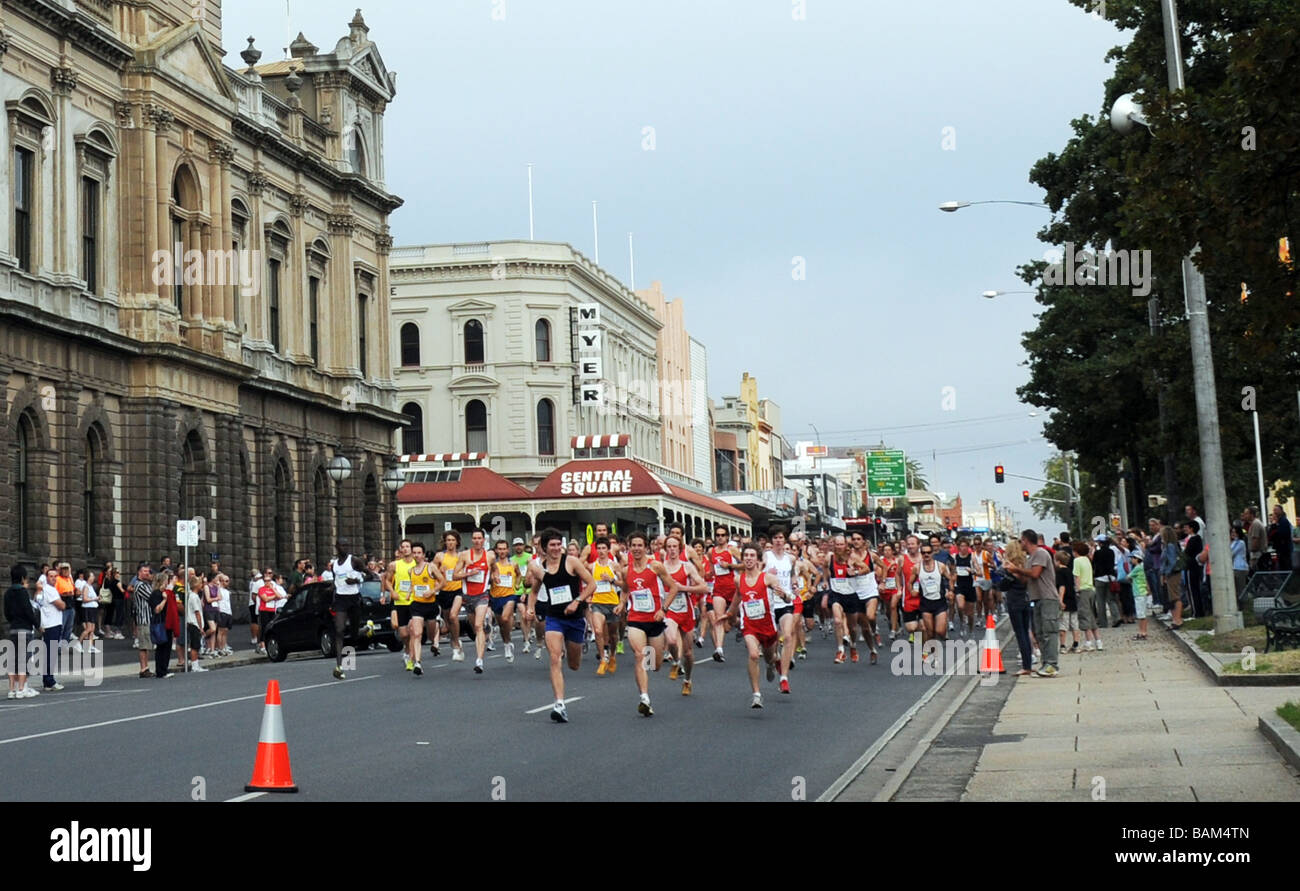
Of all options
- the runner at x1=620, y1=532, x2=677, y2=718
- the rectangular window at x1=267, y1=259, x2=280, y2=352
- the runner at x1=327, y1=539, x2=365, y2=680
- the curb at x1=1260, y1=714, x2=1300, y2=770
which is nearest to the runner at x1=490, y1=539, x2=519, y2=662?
the runner at x1=327, y1=539, x2=365, y2=680

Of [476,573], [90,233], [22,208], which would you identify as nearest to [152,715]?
[476,573]

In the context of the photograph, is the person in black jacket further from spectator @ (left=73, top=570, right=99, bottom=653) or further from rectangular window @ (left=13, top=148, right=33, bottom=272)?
rectangular window @ (left=13, top=148, right=33, bottom=272)

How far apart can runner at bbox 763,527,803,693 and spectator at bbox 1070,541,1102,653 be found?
5543 mm

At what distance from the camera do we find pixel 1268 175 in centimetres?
1241

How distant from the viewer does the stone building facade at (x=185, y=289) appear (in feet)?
128

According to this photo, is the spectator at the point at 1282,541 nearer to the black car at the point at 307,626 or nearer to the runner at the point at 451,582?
the runner at the point at 451,582

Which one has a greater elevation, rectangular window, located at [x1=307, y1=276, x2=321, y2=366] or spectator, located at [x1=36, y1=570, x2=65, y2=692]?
rectangular window, located at [x1=307, y1=276, x2=321, y2=366]

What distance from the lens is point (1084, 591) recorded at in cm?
2669

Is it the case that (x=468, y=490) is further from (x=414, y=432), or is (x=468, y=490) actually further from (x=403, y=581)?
(x=403, y=581)

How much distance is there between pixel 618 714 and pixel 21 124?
26.3 m

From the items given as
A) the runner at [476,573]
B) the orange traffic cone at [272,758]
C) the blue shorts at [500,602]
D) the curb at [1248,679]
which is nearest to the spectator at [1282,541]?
the curb at [1248,679]

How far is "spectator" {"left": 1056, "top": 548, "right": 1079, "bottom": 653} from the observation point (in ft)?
86.3

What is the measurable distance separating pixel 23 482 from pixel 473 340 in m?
41.8

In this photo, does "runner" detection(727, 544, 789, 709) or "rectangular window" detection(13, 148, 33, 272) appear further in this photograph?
"rectangular window" detection(13, 148, 33, 272)
